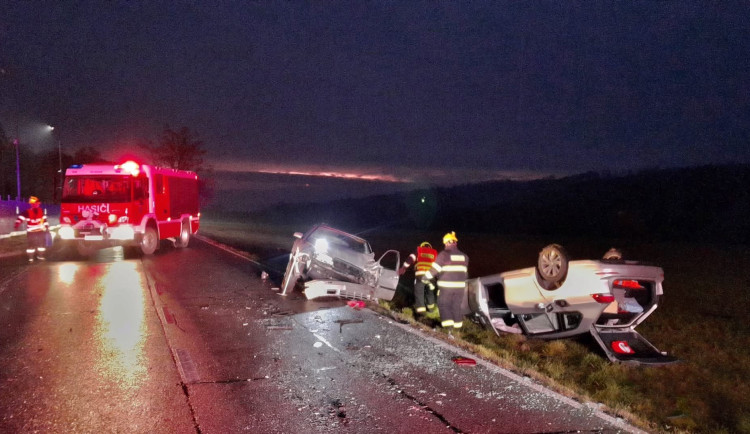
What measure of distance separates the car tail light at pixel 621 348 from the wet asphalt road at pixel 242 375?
151cm

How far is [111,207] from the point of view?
17.5m

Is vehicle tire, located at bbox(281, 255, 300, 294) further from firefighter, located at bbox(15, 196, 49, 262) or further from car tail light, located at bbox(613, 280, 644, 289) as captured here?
firefighter, located at bbox(15, 196, 49, 262)

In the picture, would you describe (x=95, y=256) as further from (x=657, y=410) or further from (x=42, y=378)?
(x=657, y=410)

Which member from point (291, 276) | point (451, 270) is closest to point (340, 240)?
point (291, 276)

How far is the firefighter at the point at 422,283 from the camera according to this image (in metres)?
10.0

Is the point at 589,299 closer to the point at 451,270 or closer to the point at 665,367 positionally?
the point at 665,367

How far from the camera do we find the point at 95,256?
18453 millimetres

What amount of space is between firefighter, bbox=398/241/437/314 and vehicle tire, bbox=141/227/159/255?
425 inches

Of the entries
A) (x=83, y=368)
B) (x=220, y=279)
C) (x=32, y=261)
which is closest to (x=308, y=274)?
(x=220, y=279)

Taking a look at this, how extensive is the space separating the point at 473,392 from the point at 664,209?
54.8 meters

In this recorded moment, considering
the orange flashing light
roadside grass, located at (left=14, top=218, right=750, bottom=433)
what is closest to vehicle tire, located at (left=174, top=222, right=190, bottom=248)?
the orange flashing light

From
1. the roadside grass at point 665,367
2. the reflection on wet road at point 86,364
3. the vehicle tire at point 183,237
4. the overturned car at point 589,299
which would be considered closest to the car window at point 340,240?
the roadside grass at point 665,367

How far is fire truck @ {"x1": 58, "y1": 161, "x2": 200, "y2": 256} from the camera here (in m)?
17.4

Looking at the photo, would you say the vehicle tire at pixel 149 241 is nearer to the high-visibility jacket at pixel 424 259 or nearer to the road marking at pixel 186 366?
the high-visibility jacket at pixel 424 259
